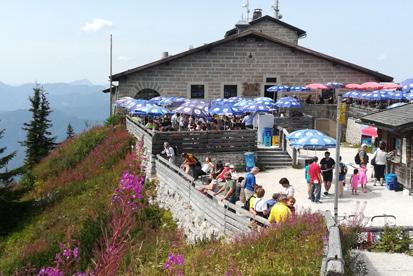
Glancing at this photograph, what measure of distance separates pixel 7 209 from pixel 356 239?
62.7 feet

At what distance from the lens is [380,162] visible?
17.0 meters

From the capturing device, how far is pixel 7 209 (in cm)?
2422

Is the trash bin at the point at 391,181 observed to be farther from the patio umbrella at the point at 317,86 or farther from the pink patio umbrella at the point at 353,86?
the pink patio umbrella at the point at 353,86

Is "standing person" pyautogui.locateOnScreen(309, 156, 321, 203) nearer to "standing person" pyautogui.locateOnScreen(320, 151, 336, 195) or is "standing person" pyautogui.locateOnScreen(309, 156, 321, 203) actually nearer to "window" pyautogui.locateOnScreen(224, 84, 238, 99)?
"standing person" pyautogui.locateOnScreen(320, 151, 336, 195)

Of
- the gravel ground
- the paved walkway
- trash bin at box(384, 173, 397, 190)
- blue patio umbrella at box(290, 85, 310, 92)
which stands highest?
blue patio umbrella at box(290, 85, 310, 92)

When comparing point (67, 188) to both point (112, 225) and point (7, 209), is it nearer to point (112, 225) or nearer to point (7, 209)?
point (7, 209)

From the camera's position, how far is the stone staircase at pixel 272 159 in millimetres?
21500

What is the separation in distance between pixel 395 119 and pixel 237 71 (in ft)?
64.1

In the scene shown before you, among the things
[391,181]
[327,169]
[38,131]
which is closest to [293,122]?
[391,181]

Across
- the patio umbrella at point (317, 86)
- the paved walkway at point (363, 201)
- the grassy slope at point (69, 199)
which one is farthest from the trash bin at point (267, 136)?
the patio umbrella at point (317, 86)

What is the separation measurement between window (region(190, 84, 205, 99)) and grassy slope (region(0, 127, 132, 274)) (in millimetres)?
6566

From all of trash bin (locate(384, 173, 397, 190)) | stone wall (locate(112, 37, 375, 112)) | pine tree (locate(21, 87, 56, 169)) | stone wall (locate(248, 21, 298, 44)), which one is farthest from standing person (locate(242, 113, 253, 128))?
pine tree (locate(21, 87, 56, 169))

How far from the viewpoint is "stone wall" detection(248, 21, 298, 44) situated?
45062mm

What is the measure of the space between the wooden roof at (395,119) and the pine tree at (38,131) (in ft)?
115
